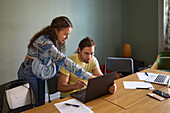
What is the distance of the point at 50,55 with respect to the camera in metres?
1.64

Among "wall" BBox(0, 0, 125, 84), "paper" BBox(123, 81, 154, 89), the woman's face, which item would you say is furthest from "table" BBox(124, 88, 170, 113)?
"wall" BBox(0, 0, 125, 84)

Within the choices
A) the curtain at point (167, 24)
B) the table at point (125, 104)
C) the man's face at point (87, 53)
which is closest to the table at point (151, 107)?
the table at point (125, 104)

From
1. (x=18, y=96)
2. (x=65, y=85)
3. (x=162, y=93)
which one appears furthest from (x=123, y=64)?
(x=18, y=96)

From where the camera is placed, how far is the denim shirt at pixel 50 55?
1.61 metres

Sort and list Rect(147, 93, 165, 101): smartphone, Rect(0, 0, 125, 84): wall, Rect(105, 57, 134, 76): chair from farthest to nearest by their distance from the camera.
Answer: Rect(0, 0, 125, 84): wall → Rect(105, 57, 134, 76): chair → Rect(147, 93, 165, 101): smartphone

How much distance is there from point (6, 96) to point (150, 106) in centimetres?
117

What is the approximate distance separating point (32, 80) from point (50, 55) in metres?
0.39

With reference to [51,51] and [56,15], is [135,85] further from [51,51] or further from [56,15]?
[56,15]

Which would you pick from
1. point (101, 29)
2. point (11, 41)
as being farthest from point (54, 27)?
point (101, 29)

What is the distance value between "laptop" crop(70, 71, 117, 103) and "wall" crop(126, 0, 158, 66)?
2674 millimetres

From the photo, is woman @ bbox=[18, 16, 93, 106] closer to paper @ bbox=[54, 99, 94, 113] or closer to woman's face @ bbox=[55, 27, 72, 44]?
woman's face @ bbox=[55, 27, 72, 44]

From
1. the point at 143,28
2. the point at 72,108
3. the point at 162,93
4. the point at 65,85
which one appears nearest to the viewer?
the point at 72,108

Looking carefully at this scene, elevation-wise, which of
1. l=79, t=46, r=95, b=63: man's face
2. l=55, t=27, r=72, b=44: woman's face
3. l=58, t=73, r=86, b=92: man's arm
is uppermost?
l=55, t=27, r=72, b=44: woman's face

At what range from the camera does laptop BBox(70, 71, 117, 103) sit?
125 centimetres
